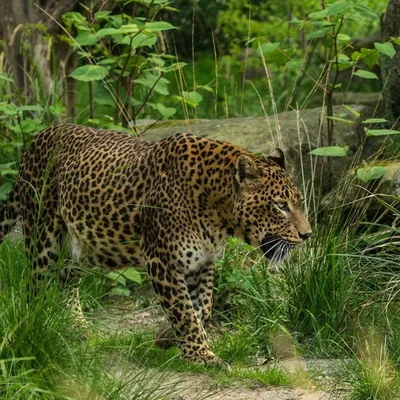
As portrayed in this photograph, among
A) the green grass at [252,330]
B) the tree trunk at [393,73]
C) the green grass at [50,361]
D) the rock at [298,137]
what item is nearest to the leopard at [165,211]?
the green grass at [252,330]

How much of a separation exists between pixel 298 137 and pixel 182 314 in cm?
291

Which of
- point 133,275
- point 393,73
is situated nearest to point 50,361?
point 133,275

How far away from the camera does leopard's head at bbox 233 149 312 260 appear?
24.1ft

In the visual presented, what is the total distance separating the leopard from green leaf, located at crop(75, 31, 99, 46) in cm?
140

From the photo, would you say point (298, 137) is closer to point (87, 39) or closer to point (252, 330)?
point (87, 39)

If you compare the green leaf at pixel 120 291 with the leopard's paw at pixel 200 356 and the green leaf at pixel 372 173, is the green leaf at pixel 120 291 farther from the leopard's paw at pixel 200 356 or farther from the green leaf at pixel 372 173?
the green leaf at pixel 372 173

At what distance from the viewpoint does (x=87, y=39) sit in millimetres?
9492

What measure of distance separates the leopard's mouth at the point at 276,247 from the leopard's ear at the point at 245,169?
16.1 inches

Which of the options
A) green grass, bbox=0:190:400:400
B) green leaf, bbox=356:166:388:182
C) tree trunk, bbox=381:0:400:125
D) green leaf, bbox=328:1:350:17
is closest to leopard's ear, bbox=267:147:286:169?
green grass, bbox=0:190:400:400

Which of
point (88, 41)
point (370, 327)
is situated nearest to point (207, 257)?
point (370, 327)

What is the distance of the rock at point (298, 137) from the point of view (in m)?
10.0

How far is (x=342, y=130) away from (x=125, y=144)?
303 centimetres

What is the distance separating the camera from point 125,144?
8.13m

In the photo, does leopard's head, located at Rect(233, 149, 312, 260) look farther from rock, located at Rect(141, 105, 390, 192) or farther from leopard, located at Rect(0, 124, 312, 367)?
rock, located at Rect(141, 105, 390, 192)
